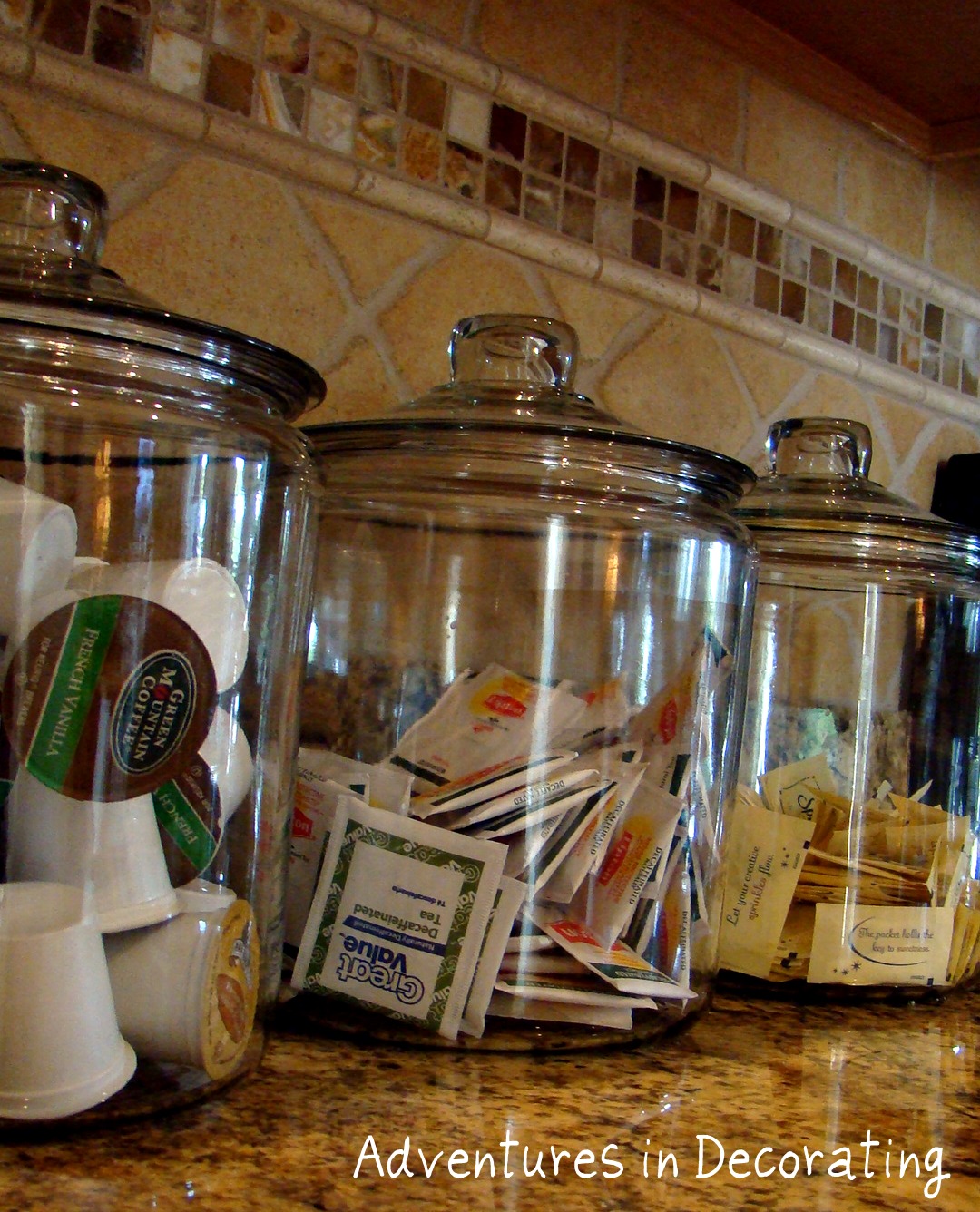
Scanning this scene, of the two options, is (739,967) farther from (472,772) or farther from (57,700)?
(57,700)

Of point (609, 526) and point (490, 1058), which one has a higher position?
point (609, 526)

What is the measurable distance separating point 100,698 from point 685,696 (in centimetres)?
37

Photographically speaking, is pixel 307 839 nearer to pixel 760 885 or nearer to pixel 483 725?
pixel 483 725

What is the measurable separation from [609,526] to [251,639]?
0.24 meters

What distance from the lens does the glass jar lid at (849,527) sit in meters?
0.83

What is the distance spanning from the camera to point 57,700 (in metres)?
0.47

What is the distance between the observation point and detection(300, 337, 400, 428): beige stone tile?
34.4 inches

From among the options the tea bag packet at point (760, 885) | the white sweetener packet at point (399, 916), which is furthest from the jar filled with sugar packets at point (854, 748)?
the white sweetener packet at point (399, 916)

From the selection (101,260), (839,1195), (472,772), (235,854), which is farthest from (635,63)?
(839,1195)

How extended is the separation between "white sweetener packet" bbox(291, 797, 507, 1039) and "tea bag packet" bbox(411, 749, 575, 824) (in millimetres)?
25

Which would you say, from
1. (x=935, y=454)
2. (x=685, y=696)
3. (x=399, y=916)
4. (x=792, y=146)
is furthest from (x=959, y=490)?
(x=399, y=916)

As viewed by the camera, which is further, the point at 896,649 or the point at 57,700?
the point at 896,649

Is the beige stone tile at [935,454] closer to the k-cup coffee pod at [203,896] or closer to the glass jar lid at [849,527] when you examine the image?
the glass jar lid at [849,527]

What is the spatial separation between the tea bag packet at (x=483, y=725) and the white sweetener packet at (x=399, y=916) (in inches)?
2.4
